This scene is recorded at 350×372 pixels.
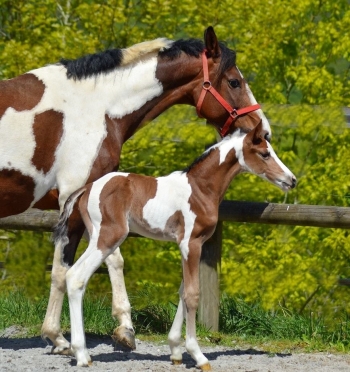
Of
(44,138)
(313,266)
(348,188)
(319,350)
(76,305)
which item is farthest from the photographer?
(348,188)

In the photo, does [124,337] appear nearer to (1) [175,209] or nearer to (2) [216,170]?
(1) [175,209]

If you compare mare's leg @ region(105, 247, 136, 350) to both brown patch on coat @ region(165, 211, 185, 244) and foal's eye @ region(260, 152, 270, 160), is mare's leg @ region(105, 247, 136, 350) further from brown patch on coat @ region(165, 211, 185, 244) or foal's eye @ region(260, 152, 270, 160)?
foal's eye @ region(260, 152, 270, 160)

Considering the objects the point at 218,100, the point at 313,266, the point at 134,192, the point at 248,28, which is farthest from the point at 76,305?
the point at 248,28

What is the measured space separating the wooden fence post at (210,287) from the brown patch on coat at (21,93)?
5.75 ft

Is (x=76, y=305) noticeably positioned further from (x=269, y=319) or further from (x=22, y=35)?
(x=22, y=35)

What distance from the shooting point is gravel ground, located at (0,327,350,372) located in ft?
16.1

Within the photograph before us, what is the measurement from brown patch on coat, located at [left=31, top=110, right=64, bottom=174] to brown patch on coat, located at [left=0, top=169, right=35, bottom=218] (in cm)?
12

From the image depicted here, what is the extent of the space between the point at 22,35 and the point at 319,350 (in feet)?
21.1

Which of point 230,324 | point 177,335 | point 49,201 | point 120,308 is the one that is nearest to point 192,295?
point 177,335

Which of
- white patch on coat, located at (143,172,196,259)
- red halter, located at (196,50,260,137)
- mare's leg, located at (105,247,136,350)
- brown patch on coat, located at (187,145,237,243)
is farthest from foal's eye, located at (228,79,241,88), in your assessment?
mare's leg, located at (105,247,136,350)

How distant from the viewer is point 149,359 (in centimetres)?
521

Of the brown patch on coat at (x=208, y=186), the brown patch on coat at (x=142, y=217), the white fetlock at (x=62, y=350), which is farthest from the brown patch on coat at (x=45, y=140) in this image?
the white fetlock at (x=62, y=350)

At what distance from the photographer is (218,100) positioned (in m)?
5.49

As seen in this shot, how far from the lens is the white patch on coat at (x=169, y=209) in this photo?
4.88 meters
